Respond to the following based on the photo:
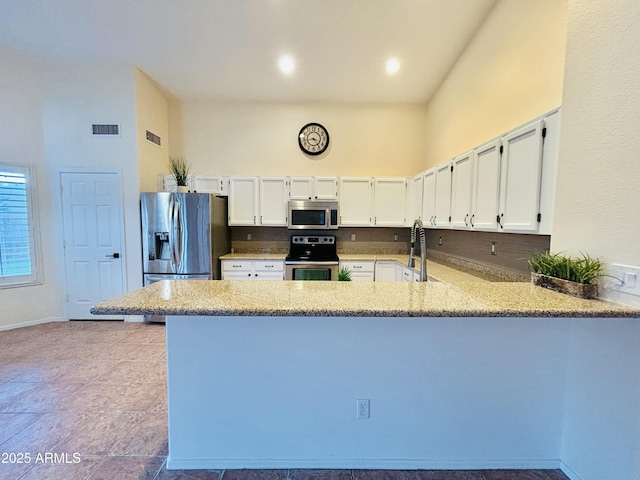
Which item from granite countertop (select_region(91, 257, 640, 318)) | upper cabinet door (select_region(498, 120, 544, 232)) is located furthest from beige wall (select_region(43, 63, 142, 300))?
upper cabinet door (select_region(498, 120, 544, 232))

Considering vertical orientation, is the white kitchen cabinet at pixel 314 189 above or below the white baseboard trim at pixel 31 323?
above

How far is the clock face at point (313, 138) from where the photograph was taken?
4504 millimetres

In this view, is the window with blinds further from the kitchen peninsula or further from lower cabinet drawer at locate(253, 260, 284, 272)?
the kitchen peninsula

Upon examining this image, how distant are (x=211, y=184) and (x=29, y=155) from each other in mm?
2235

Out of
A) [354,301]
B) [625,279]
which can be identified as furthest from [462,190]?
[354,301]

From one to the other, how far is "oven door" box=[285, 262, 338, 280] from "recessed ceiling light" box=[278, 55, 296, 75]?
2715mm

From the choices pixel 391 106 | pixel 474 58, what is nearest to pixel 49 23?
pixel 391 106

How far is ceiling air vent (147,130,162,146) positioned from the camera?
3941 mm

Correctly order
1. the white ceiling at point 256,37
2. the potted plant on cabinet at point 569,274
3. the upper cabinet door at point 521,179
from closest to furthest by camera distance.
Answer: the potted plant on cabinet at point 569,274, the upper cabinet door at point 521,179, the white ceiling at point 256,37

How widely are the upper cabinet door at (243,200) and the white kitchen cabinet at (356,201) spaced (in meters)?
1.36

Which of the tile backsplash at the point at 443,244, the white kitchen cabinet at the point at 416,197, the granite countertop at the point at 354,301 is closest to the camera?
the granite countertop at the point at 354,301

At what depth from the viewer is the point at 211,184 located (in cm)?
415

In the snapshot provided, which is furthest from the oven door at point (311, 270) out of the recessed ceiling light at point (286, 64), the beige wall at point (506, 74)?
the recessed ceiling light at point (286, 64)

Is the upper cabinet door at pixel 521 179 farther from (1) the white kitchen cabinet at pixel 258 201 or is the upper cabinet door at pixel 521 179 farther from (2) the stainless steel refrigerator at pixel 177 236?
(2) the stainless steel refrigerator at pixel 177 236
